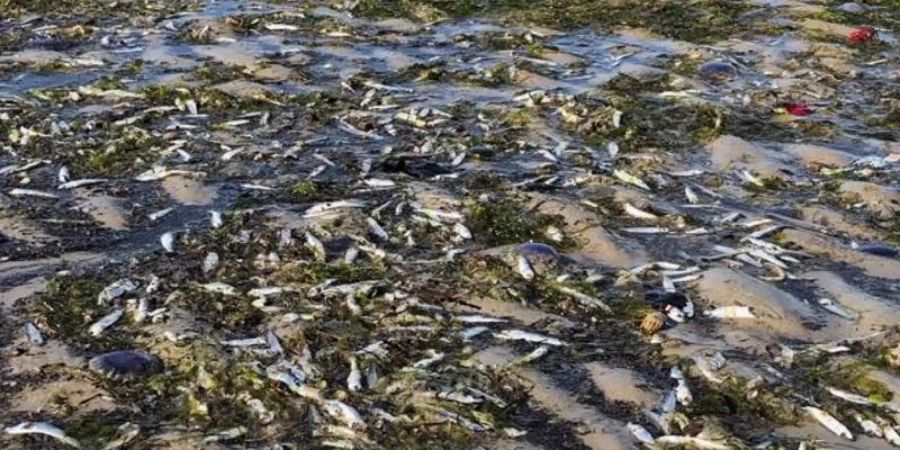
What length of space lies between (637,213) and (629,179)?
0.55m

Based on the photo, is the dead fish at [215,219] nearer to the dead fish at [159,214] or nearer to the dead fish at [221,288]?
the dead fish at [159,214]

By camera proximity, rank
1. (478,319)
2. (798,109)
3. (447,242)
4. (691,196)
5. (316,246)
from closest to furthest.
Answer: (478,319)
(316,246)
(447,242)
(691,196)
(798,109)

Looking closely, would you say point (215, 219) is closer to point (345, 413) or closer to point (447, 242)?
point (447, 242)

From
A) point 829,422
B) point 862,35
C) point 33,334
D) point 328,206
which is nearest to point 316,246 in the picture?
point 328,206

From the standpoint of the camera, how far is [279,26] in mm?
10359

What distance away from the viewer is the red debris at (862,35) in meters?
9.99

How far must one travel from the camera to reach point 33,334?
4.77m

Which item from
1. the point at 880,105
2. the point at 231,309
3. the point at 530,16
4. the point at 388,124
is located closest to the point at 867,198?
the point at 880,105

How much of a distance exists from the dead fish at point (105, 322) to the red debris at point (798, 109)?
5057 millimetres

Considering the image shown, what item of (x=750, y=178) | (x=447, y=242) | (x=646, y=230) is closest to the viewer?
(x=447, y=242)

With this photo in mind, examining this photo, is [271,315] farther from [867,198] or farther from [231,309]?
[867,198]

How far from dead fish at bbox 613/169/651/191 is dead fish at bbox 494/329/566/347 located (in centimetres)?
205

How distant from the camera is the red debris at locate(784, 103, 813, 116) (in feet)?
26.5

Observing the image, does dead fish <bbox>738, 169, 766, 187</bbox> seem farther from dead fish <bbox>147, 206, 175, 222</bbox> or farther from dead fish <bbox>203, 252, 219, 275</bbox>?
dead fish <bbox>147, 206, 175, 222</bbox>
